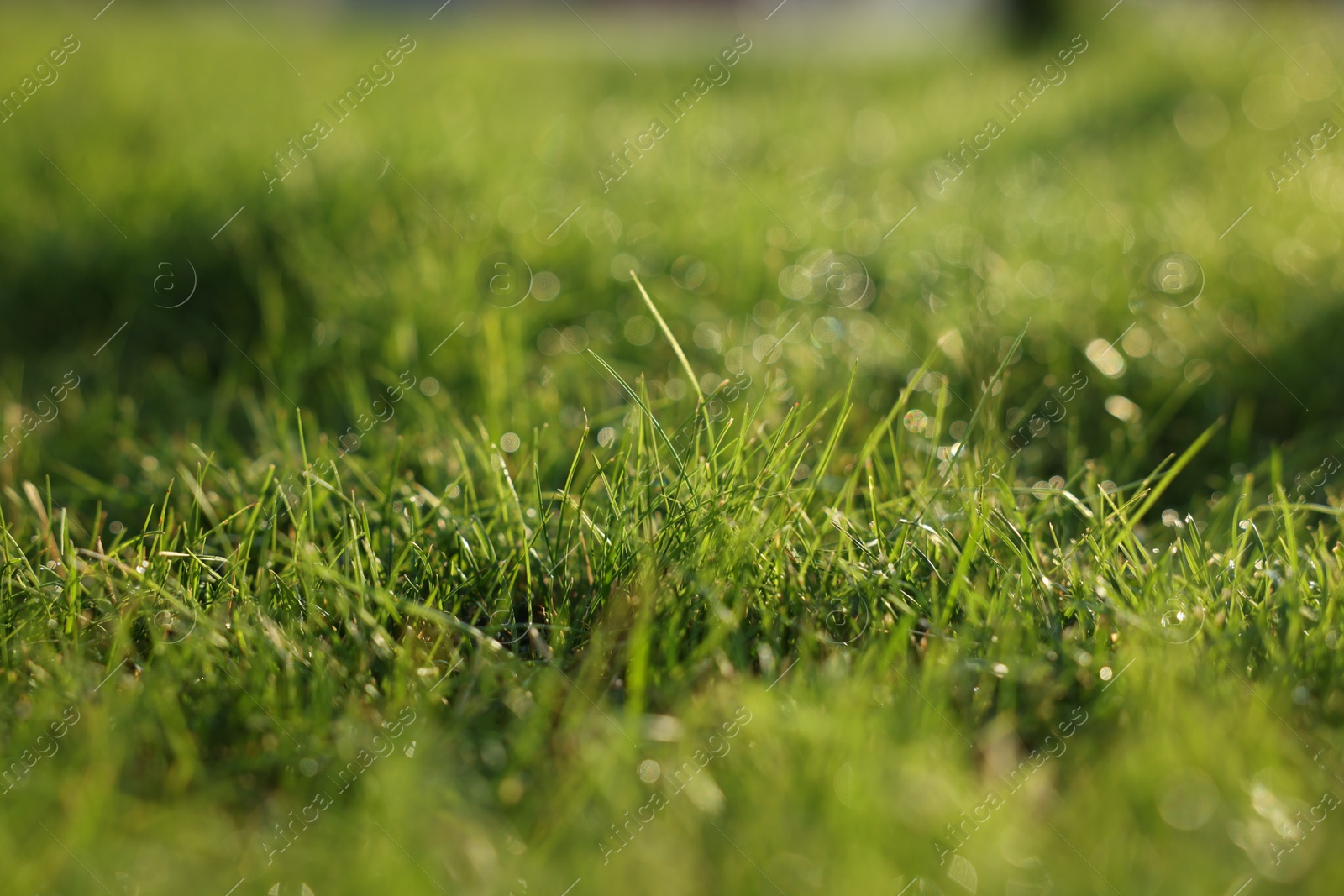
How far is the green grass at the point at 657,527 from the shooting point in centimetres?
101

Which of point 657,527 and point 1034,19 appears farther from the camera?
point 1034,19

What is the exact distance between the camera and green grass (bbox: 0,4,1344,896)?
1014 mm

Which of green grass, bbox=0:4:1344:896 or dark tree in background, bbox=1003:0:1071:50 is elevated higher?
green grass, bbox=0:4:1344:896

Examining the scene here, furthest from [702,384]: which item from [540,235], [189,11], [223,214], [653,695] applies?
[189,11]

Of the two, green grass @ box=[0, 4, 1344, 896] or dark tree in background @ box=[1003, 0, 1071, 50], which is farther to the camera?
dark tree in background @ box=[1003, 0, 1071, 50]

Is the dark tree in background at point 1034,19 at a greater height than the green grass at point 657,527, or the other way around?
the green grass at point 657,527

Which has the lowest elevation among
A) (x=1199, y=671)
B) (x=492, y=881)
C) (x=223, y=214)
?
(x=1199, y=671)

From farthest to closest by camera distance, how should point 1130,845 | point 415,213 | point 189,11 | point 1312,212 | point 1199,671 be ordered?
point 189,11
point 1312,212
point 415,213
point 1199,671
point 1130,845

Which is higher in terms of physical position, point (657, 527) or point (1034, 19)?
point (657, 527)

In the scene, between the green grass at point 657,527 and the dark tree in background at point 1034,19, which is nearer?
the green grass at point 657,527

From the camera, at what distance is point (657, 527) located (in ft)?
5.08

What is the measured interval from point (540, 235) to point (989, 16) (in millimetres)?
9570

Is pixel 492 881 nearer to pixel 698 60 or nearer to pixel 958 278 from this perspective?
pixel 958 278

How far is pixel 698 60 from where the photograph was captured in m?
7.94
